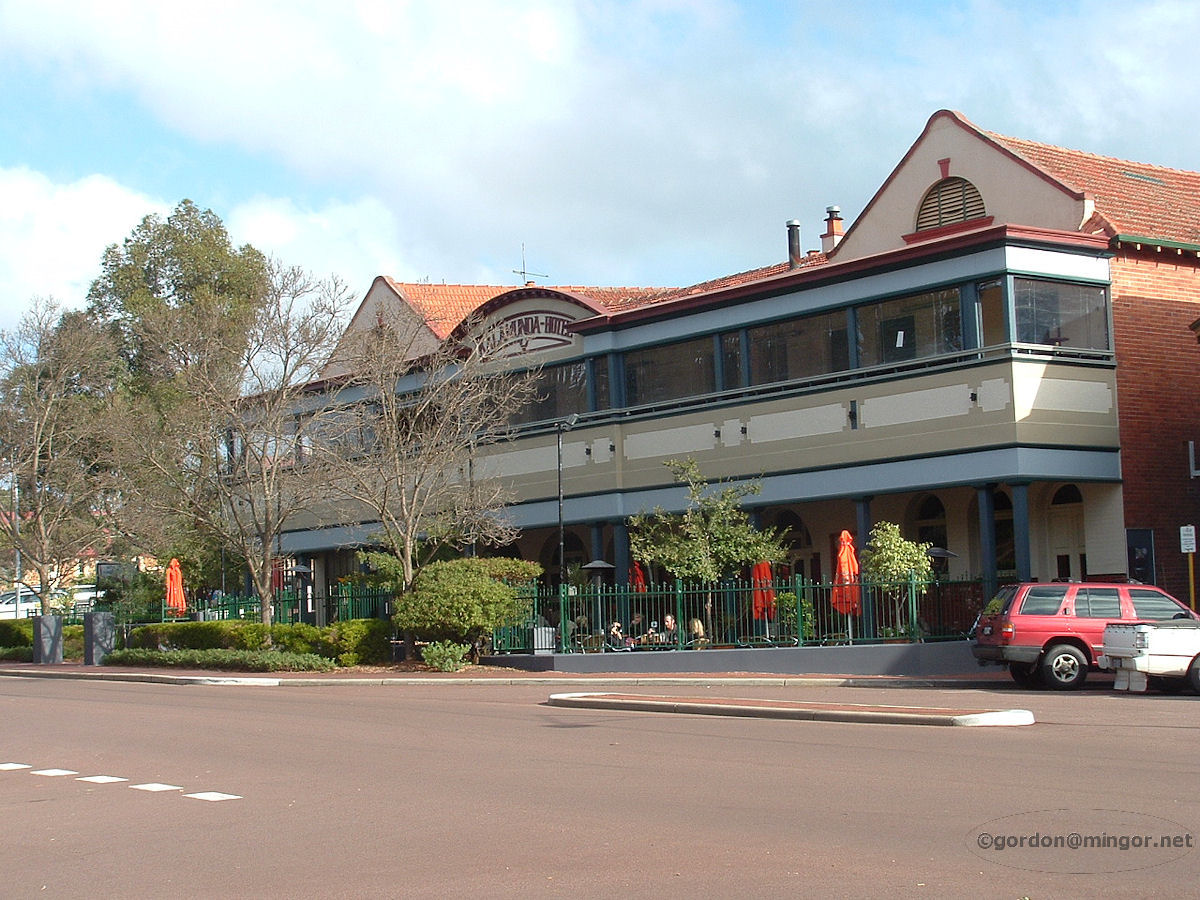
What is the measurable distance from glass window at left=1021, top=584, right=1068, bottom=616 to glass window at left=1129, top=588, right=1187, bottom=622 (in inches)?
45.8

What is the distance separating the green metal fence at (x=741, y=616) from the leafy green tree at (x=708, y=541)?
54cm

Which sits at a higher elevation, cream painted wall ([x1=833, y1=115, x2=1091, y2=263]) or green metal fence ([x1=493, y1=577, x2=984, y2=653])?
cream painted wall ([x1=833, y1=115, x2=1091, y2=263])

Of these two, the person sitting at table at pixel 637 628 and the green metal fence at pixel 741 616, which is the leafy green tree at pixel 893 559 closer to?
the green metal fence at pixel 741 616

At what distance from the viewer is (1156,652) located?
65.4 feet

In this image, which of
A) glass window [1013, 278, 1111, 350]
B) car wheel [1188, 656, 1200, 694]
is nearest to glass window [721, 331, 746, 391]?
glass window [1013, 278, 1111, 350]

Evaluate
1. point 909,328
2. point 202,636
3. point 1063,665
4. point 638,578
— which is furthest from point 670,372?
point 1063,665

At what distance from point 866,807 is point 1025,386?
19.2 meters

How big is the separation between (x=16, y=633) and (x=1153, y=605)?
110 ft

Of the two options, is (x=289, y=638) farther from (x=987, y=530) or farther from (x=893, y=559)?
(x=987, y=530)

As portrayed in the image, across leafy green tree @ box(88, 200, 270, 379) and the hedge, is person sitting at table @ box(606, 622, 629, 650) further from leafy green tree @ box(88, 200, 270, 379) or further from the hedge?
leafy green tree @ box(88, 200, 270, 379)

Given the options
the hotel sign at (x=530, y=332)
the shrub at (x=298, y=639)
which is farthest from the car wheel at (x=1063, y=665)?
the hotel sign at (x=530, y=332)

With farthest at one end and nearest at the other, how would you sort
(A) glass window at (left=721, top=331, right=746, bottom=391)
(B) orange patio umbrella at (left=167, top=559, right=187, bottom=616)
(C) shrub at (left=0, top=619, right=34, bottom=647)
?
(C) shrub at (left=0, top=619, right=34, bottom=647) → (B) orange patio umbrella at (left=167, top=559, right=187, bottom=616) → (A) glass window at (left=721, top=331, right=746, bottom=391)

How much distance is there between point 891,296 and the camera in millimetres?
30000

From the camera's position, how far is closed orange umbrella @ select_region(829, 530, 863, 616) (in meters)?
27.0
